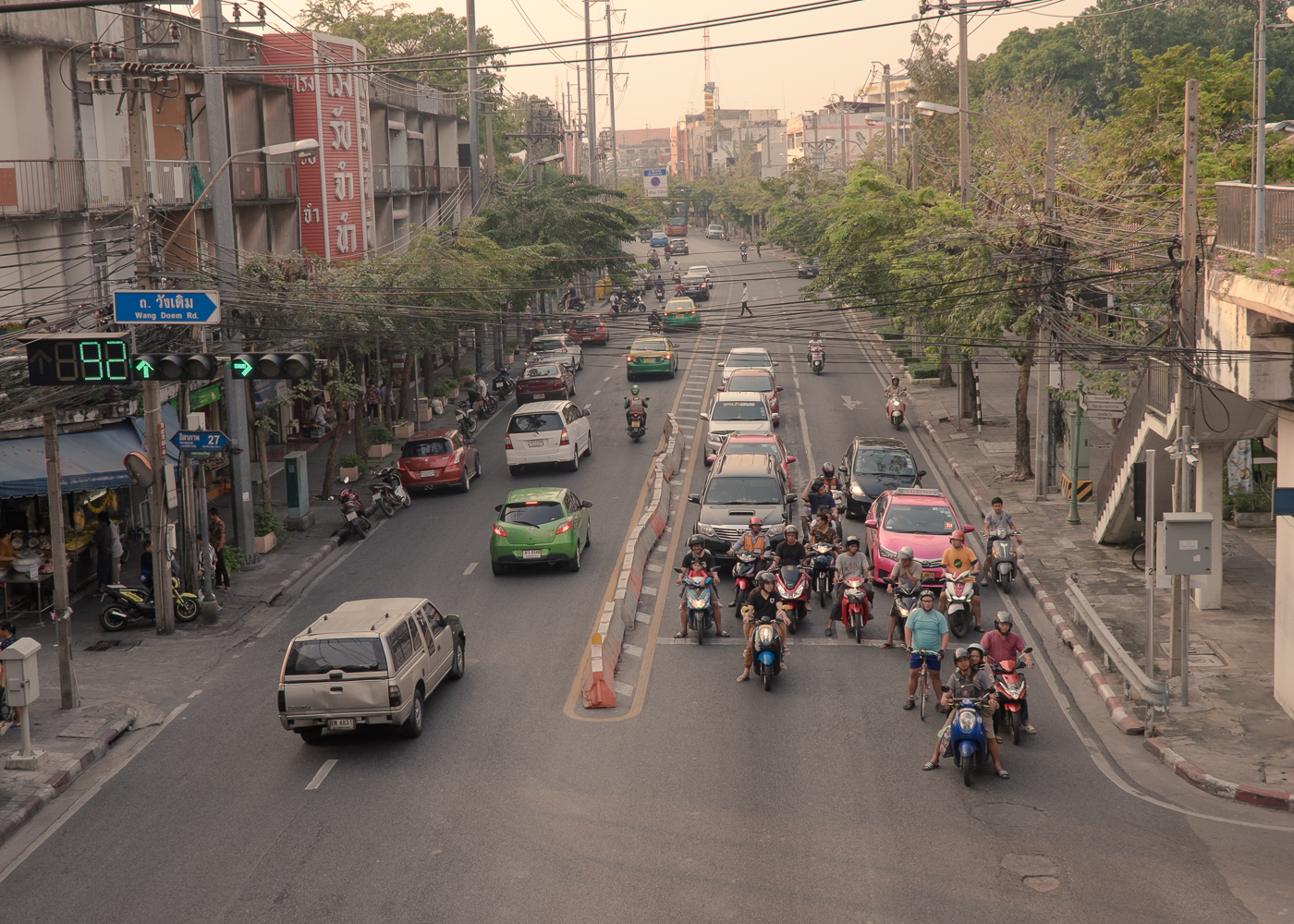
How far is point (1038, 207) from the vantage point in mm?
29969

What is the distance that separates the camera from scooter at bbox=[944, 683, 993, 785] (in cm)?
1360

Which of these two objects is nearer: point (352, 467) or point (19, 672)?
point (19, 672)

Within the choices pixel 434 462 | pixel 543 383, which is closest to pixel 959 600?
pixel 434 462

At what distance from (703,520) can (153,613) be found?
33.5 ft

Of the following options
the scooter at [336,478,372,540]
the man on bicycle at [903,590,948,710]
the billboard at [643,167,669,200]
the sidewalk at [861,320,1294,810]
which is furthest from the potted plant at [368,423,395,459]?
the billboard at [643,167,669,200]

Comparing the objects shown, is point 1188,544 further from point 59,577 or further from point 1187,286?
point 59,577

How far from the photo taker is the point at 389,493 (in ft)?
99.5

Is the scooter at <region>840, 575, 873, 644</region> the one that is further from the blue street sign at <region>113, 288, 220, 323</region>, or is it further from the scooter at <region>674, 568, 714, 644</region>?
the blue street sign at <region>113, 288, 220, 323</region>

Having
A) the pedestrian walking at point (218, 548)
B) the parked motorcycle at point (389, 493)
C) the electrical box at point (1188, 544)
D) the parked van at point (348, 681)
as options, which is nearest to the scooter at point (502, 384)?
the parked motorcycle at point (389, 493)

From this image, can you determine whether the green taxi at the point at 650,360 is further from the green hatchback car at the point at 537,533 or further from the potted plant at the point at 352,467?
the green hatchback car at the point at 537,533

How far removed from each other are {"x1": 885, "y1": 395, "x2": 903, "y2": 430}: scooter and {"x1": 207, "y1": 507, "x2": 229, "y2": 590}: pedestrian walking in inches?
853

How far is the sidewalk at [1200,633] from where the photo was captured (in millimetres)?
14266

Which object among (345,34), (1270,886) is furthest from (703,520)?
(345,34)

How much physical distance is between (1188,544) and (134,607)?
1696 cm
